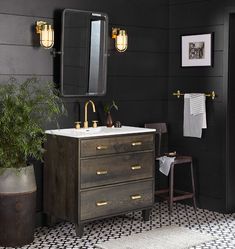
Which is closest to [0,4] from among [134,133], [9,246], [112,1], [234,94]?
[112,1]

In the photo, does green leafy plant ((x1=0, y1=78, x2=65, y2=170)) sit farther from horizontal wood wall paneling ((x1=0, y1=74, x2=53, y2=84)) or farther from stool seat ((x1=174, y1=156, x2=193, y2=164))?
stool seat ((x1=174, y1=156, x2=193, y2=164))

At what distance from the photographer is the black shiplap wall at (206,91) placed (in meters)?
5.57

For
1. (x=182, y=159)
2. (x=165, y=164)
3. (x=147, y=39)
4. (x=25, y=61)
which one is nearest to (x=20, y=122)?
(x=25, y=61)

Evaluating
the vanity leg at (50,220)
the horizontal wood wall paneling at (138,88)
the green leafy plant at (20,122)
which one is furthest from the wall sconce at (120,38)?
the vanity leg at (50,220)

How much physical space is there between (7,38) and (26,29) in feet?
0.65

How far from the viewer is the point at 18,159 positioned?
14.9ft

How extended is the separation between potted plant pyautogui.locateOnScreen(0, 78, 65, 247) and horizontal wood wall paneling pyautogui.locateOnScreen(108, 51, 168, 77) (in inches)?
44.1

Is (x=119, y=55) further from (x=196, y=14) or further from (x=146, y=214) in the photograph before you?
(x=146, y=214)

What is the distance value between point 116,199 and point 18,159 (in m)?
0.94

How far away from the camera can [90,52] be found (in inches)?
207

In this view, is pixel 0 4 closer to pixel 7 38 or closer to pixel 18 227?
pixel 7 38

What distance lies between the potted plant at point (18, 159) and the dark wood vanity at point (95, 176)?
0.87 ft

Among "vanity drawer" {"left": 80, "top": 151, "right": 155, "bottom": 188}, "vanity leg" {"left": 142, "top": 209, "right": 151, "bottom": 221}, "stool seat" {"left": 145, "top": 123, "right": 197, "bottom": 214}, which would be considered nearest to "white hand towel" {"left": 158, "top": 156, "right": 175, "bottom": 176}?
"stool seat" {"left": 145, "top": 123, "right": 197, "bottom": 214}

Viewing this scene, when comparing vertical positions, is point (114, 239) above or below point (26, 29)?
below
